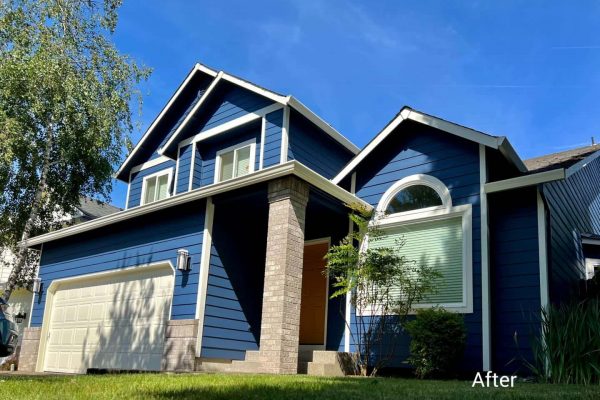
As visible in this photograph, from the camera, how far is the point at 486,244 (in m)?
8.79

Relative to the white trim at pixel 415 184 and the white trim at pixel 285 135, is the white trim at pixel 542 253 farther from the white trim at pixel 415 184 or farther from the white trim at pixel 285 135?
the white trim at pixel 285 135

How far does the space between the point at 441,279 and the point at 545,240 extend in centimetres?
179

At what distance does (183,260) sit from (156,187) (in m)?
5.71

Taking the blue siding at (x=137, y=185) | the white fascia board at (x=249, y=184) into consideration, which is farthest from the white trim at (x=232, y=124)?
the white fascia board at (x=249, y=184)

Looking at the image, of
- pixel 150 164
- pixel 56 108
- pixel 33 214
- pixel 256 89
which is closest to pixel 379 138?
pixel 256 89

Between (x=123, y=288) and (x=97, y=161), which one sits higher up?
(x=97, y=161)

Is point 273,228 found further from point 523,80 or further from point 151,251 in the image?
point 523,80

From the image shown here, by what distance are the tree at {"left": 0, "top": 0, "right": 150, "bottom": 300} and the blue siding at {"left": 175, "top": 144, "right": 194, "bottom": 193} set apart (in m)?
3.97

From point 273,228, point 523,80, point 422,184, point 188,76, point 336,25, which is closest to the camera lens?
point 273,228

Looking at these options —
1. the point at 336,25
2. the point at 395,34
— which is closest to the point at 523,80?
the point at 395,34

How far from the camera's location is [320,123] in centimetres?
1244

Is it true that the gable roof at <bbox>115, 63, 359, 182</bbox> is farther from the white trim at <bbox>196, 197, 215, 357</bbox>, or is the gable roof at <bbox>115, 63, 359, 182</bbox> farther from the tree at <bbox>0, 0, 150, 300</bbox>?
the white trim at <bbox>196, 197, 215, 357</bbox>

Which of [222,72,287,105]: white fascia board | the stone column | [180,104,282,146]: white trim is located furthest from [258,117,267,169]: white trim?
the stone column

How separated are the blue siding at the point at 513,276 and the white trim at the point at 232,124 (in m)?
5.48
